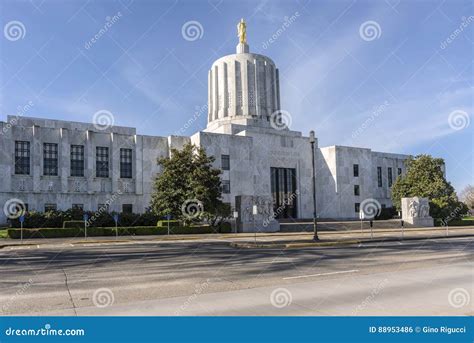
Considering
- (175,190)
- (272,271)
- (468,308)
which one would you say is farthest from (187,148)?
(468,308)

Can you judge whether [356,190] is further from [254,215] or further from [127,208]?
[127,208]

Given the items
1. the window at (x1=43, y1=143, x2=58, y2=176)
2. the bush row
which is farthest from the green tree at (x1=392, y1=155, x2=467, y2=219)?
the window at (x1=43, y1=143, x2=58, y2=176)

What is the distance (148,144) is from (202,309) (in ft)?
160

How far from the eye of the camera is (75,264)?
15.7 meters

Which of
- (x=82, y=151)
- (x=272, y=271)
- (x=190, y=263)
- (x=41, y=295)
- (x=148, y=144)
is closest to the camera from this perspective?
(x=41, y=295)

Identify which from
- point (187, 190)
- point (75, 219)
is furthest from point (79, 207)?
point (187, 190)

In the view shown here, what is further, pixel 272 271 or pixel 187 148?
pixel 187 148

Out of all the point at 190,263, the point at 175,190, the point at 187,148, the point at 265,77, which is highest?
the point at 265,77

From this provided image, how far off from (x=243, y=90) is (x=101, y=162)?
23.6 meters

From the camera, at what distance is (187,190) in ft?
132

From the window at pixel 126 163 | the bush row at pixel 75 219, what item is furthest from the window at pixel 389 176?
the bush row at pixel 75 219

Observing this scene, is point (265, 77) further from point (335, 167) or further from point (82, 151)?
point (82, 151)

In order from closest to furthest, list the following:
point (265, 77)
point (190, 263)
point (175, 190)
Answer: point (190, 263) → point (175, 190) → point (265, 77)

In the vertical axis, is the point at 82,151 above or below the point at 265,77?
below
